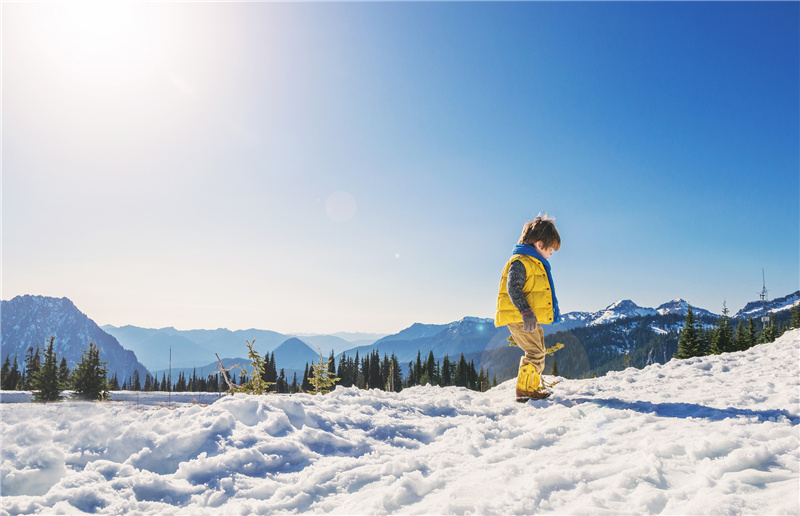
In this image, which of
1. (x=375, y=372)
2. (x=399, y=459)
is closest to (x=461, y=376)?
(x=375, y=372)

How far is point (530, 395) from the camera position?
19.2ft

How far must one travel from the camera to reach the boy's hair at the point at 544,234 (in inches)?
239

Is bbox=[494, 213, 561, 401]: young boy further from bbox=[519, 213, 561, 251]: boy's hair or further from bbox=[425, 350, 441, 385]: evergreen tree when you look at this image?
bbox=[425, 350, 441, 385]: evergreen tree

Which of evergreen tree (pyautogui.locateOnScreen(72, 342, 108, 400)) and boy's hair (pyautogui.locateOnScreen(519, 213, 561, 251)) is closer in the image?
boy's hair (pyautogui.locateOnScreen(519, 213, 561, 251))

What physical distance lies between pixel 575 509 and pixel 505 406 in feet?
11.6

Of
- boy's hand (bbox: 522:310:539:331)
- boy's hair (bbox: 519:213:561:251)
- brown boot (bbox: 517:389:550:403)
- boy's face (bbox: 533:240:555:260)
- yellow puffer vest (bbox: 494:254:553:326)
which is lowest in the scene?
brown boot (bbox: 517:389:550:403)

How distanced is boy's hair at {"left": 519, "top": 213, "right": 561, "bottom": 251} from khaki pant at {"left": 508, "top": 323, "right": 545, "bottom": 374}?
1.39 metres

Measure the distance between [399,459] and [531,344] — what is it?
3.64 m

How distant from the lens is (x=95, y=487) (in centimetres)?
253

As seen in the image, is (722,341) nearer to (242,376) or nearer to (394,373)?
(394,373)

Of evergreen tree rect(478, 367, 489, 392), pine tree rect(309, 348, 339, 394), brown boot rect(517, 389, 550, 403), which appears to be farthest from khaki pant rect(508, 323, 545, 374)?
pine tree rect(309, 348, 339, 394)

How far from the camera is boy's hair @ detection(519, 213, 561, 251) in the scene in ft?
19.9

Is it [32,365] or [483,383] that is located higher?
[32,365]

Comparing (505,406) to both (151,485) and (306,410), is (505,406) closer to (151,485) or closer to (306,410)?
(306,410)
